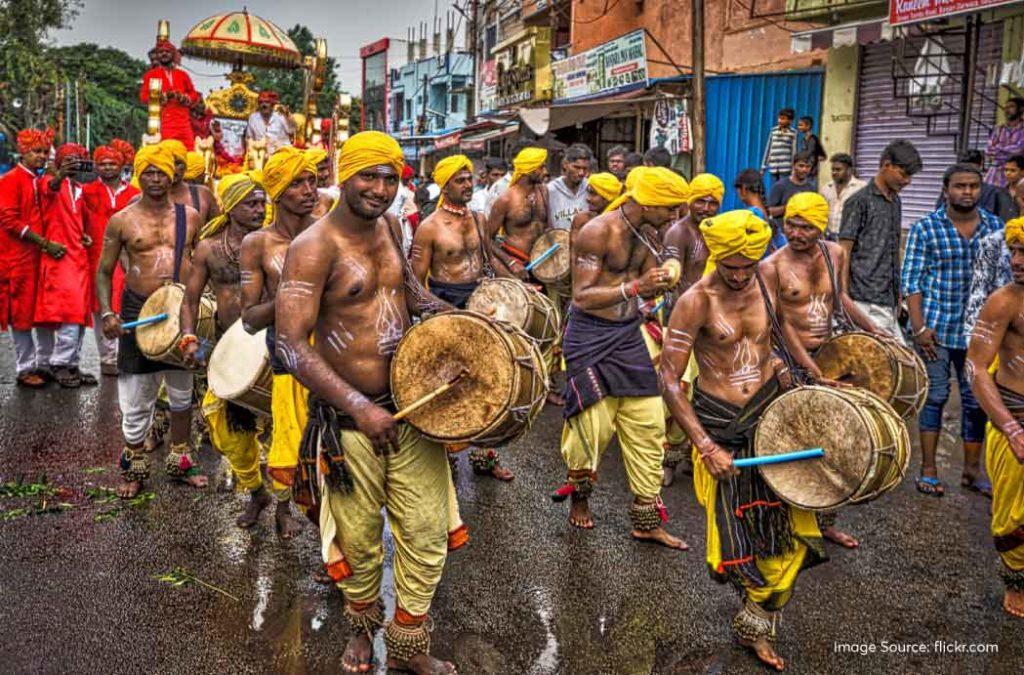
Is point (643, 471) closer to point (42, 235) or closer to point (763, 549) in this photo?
point (763, 549)

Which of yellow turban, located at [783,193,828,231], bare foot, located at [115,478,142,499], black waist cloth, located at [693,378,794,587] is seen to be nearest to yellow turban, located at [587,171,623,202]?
yellow turban, located at [783,193,828,231]

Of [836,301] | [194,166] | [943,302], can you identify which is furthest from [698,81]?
[836,301]

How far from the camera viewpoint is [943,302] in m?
6.77

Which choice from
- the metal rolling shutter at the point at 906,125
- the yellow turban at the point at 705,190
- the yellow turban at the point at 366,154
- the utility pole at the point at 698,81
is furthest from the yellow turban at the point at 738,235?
the metal rolling shutter at the point at 906,125

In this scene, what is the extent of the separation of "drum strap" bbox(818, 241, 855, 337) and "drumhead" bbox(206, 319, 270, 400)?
3.19 meters

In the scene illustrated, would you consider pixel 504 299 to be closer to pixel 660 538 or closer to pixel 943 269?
pixel 660 538

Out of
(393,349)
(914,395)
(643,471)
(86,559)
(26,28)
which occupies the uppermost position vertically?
(26,28)

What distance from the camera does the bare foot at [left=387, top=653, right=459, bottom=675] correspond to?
395cm

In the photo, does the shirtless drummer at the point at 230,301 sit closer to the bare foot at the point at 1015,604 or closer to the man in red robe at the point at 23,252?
the bare foot at the point at 1015,604

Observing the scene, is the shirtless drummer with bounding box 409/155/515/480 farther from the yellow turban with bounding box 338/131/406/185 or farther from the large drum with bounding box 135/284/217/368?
the yellow turban with bounding box 338/131/406/185

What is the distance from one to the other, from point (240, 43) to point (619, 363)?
45.4 feet

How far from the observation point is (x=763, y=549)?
4.19m

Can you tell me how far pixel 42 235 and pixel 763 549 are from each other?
833cm

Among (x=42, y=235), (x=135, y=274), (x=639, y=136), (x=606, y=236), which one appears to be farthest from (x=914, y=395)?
(x=639, y=136)
